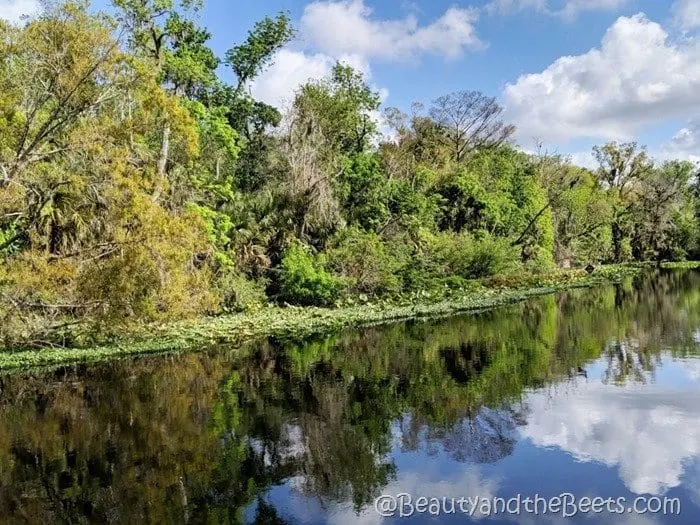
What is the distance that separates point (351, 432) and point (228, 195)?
2105cm

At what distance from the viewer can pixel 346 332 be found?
26031mm

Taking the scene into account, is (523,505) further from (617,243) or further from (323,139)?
(617,243)

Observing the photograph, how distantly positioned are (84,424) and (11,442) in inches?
57.0

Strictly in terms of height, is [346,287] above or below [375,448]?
above

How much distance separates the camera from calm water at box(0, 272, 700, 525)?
1005cm

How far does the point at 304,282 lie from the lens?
3142 centimetres

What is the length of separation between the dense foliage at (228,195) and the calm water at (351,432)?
131 inches

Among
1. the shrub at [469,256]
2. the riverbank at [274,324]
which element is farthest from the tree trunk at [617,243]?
the riverbank at [274,324]

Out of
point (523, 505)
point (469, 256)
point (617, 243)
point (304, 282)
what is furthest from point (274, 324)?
point (617, 243)

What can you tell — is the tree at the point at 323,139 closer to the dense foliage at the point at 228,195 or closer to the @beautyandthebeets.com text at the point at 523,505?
the dense foliage at the point at 228,195

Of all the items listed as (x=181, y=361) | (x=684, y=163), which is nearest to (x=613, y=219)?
(x=684, y=163)

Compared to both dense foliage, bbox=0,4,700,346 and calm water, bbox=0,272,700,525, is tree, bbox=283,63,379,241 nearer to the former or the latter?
dense foliage, bbox=0,4,700,346

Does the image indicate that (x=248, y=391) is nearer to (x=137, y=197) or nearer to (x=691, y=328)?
(x=137, y=197)

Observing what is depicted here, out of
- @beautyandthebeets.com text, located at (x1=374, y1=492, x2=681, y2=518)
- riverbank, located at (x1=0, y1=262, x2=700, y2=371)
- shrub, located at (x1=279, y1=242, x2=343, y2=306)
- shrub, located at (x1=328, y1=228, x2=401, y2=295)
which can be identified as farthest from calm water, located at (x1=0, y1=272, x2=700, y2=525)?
shrub, located at (x1=328, y1=228, x2=401, y2=295)
